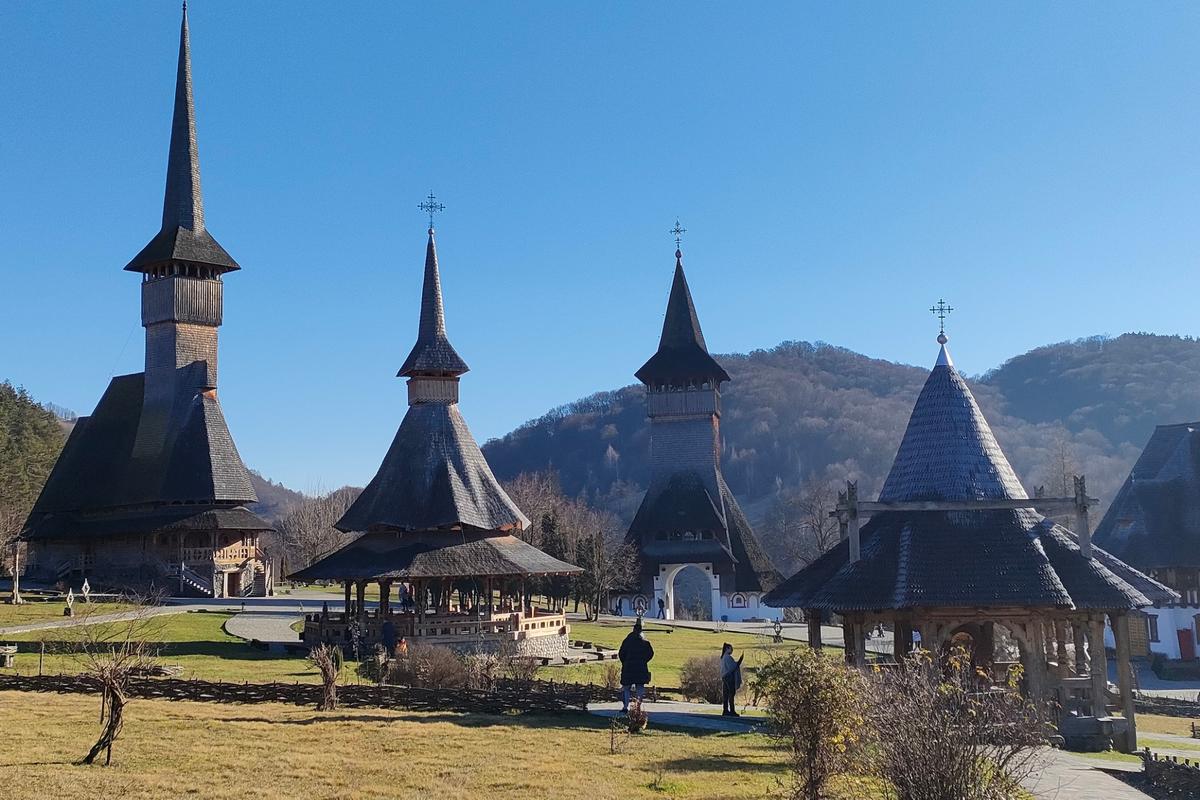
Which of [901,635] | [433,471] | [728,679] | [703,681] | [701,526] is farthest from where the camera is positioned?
[701,526]

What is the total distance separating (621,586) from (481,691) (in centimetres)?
3943

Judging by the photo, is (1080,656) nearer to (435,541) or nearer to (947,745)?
(947,745)

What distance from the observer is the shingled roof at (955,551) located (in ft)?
61.2

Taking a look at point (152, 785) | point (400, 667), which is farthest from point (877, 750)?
point (400, 667)

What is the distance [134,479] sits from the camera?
51.0 m

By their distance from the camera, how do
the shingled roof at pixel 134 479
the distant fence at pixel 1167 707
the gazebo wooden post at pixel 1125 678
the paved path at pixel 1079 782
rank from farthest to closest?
the shingled roof at pixel 134 479 → the distant fence at pixel 1167 707 → the gazebo wooden post at pixel 1125 678 → the paved path at pixel 1079 782

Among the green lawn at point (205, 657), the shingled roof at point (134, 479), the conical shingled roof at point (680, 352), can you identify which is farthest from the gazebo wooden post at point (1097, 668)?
the conical shingled roof at point (680, 352)

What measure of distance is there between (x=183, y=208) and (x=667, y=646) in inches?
1272

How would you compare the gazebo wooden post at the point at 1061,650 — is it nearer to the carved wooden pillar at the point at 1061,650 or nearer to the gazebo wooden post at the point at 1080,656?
the carved wooden pillar at the point at 1061,650

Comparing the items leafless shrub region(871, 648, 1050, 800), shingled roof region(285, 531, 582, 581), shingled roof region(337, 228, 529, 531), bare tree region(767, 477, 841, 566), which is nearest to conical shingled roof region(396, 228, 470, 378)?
shingled roof region(337, 228, 529, 531)


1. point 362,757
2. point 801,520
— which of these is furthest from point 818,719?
point 801,520

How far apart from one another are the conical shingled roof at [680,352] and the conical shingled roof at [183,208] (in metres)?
24.0

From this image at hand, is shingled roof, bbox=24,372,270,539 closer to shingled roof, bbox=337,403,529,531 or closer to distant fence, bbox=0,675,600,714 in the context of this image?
shingled roof, bbox=337,403,529,531

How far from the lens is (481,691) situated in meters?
19.2
